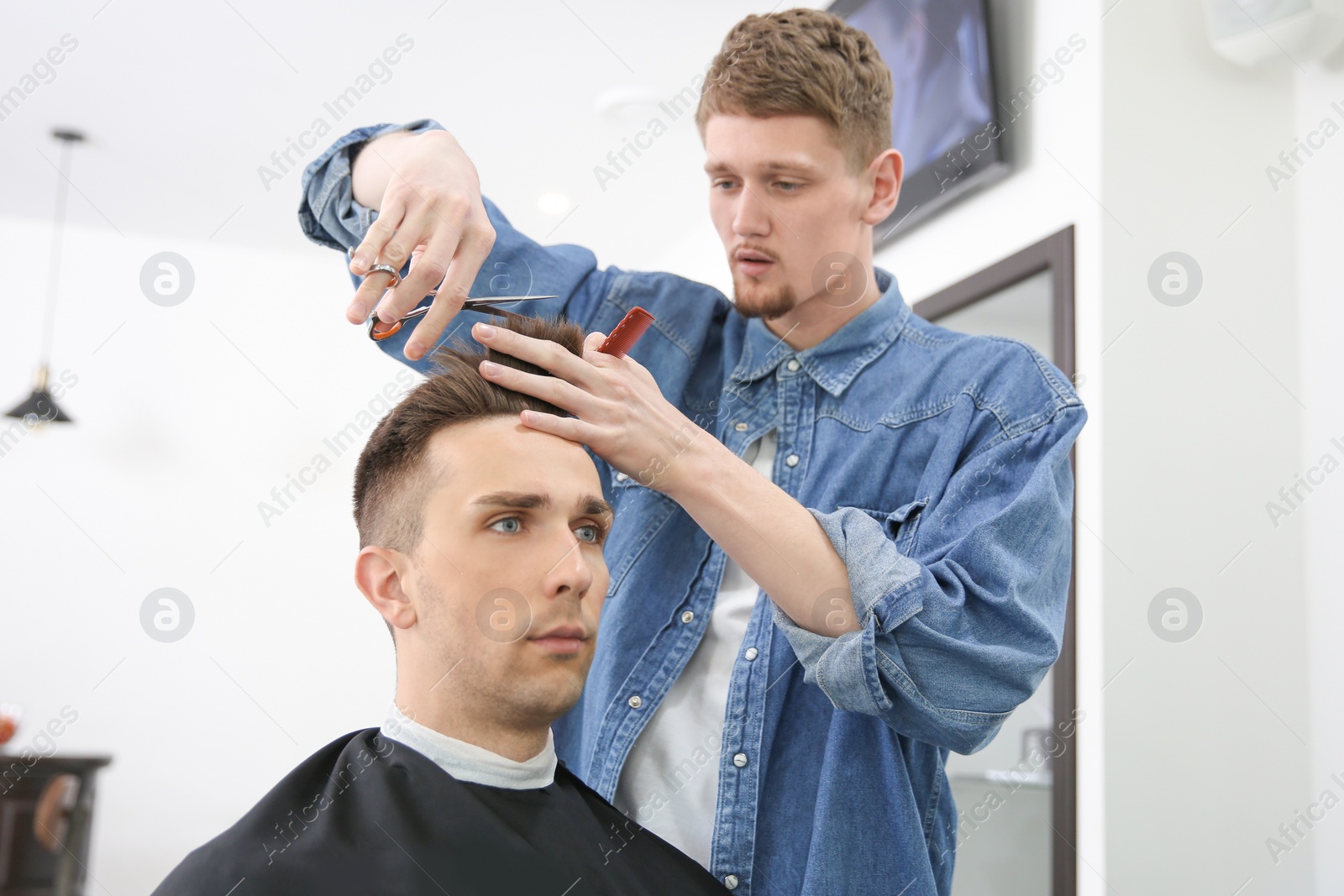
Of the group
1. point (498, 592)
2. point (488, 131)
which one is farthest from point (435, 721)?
point (488, 131)

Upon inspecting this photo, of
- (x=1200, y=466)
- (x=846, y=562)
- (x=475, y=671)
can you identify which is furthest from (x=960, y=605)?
(x=1200, y=466)

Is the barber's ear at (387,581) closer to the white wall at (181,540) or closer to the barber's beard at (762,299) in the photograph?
the barber's beard at (762,299)

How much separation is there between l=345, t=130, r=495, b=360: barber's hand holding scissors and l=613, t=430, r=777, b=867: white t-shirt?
588 mm

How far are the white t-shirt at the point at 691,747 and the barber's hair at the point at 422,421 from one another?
42cm

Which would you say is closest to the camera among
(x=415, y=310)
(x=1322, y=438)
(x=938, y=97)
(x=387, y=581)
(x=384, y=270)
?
(x=384, y=270)

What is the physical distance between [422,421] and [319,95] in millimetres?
3407

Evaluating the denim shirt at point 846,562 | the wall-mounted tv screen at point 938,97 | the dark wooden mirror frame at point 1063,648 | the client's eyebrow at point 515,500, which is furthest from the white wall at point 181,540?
the client's eyebrow at point 515,500

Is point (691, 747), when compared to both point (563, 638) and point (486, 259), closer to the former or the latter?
point (563, 638)

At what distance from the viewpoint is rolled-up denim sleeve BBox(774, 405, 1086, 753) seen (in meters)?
1.20

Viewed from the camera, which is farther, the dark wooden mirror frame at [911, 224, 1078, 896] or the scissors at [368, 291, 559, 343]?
the dark wooden mirror frame at [911, 224, 1078, 896]

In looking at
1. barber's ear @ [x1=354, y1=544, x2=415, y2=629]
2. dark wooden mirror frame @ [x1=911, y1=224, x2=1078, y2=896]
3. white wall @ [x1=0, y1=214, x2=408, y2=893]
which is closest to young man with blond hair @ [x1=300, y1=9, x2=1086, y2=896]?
barber's ear @ [x1=354, y1=544, x2=415, y2=629]

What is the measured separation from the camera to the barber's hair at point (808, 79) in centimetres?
151

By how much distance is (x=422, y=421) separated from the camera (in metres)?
1.42

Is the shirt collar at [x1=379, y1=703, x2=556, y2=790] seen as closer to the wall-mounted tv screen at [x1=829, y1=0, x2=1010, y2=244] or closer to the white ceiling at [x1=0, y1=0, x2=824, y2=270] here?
the wall-mounted tv screen at [x1=829, y1=0, x2=1010, y2=244]
